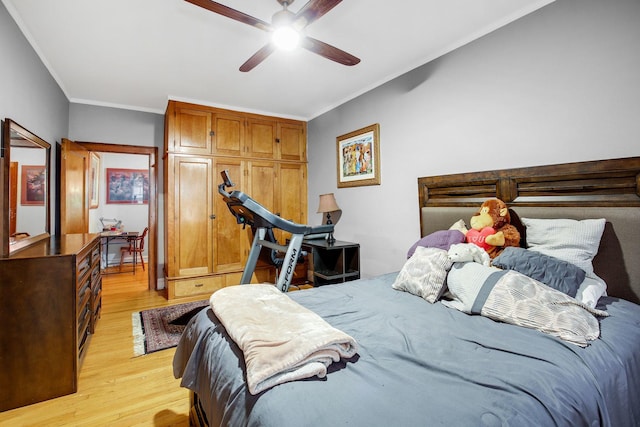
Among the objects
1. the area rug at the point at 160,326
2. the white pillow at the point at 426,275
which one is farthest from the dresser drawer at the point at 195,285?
the white pillow at the point at 426,275

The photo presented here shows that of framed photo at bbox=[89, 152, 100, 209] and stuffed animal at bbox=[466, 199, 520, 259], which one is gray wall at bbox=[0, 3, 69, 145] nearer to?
framed photo at bbox=[89, 152, 100, 209]

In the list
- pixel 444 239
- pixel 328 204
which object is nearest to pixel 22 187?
pixel 328 204

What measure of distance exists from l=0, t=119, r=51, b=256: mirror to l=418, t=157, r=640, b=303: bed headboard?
10.5ft

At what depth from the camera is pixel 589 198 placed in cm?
188

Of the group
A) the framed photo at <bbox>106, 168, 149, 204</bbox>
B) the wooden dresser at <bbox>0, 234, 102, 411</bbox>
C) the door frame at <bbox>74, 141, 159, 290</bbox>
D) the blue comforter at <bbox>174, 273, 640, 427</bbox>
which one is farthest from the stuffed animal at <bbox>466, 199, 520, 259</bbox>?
the framed photo at <bbox>106, 168, 149, 204</bbox>

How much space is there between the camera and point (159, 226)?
14.1 ft

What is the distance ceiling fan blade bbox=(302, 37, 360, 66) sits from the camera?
2008 mm

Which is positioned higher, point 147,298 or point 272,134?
point 272,134

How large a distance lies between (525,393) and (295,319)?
828mm

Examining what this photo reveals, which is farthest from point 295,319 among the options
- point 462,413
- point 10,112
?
point 10,112

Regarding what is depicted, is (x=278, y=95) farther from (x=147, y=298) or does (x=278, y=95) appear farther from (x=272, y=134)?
(x=147, y=298)

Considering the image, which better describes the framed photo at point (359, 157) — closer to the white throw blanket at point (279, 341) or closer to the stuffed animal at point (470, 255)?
the stuffed animal at point (470, 255)

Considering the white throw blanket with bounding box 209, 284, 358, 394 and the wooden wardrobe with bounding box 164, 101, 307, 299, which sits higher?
the wooden wardrobe with bounding box 164, 101, 307, 299

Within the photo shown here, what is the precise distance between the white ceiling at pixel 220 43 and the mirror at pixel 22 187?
0.86 meters
